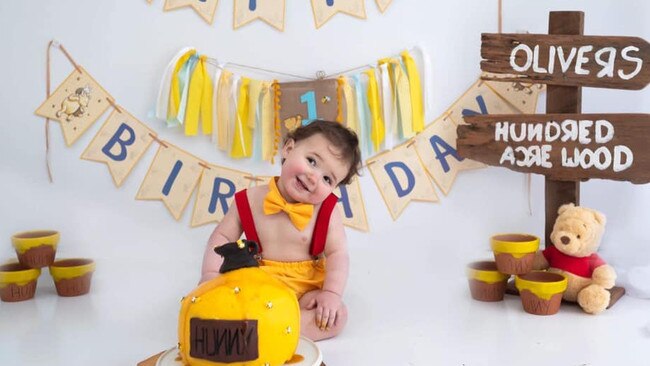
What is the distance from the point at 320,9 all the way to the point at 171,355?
110 cm

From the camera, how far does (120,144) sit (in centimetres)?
206

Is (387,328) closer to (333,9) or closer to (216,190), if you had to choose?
(216,190)

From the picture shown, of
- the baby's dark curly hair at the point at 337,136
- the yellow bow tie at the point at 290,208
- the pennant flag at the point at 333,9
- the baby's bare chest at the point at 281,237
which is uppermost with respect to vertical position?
the pennant flag at the point at 333,9

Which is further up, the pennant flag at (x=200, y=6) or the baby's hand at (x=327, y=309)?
the pennant flag at (x=200, y=6)

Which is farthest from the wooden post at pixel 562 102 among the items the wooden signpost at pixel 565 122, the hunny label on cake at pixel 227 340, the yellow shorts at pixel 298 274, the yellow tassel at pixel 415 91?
the hunny label on cake at pixel 227 340

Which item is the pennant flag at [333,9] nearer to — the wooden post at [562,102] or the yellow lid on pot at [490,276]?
the wooden post at [562,102]

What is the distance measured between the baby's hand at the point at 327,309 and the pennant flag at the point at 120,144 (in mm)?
774

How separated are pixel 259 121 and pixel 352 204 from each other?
0.33 metres

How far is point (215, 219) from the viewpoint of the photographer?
2088 millimetres

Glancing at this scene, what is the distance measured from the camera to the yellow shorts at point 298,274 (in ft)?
5.19

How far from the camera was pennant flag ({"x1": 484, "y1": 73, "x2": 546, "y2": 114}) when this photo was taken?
206 cm

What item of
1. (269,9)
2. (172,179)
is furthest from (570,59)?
(172,179)

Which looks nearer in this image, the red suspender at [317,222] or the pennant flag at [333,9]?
the red suspender at [317,222]

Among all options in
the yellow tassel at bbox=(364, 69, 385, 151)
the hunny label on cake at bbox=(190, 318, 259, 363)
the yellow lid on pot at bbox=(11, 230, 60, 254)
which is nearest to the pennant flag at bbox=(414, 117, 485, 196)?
the yellow tassel at bbox=(364, 69, 385, 151)
